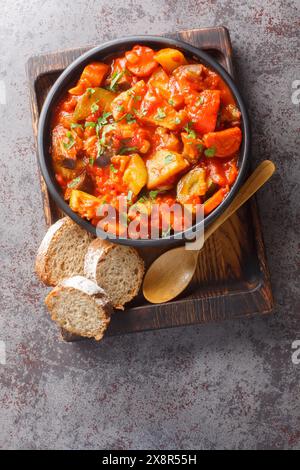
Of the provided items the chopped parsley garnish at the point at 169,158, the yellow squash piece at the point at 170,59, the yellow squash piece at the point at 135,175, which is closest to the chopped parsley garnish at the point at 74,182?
the yellow squash piece at the point at 135,175

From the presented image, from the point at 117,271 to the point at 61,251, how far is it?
37 cm

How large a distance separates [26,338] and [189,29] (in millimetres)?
2374

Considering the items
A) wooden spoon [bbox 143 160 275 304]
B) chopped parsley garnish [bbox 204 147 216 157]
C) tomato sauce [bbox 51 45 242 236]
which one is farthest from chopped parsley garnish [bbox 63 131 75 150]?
wooden spoon [bbox 143 160 275 304]

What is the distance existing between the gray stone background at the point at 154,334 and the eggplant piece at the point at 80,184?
0.66 metres

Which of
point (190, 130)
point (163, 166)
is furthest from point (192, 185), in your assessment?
point (190, 130)

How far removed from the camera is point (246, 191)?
3.52m

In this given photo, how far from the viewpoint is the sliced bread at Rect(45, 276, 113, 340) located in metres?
3.53

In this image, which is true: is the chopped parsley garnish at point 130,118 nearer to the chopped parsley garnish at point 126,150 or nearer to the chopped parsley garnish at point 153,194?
the chopped parsley garnish at point 126,150

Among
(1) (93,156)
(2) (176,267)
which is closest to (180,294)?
(2) (176,267)

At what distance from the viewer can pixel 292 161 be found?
12.8 ft

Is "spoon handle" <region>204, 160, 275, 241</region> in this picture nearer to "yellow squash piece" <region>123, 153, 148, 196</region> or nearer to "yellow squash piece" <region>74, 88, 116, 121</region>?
"yellow squash piece" <region>123, 153, 148, 196</region>

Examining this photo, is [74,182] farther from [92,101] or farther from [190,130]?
[190,130]

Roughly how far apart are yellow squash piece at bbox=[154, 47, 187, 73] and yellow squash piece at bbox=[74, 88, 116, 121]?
33 cm
